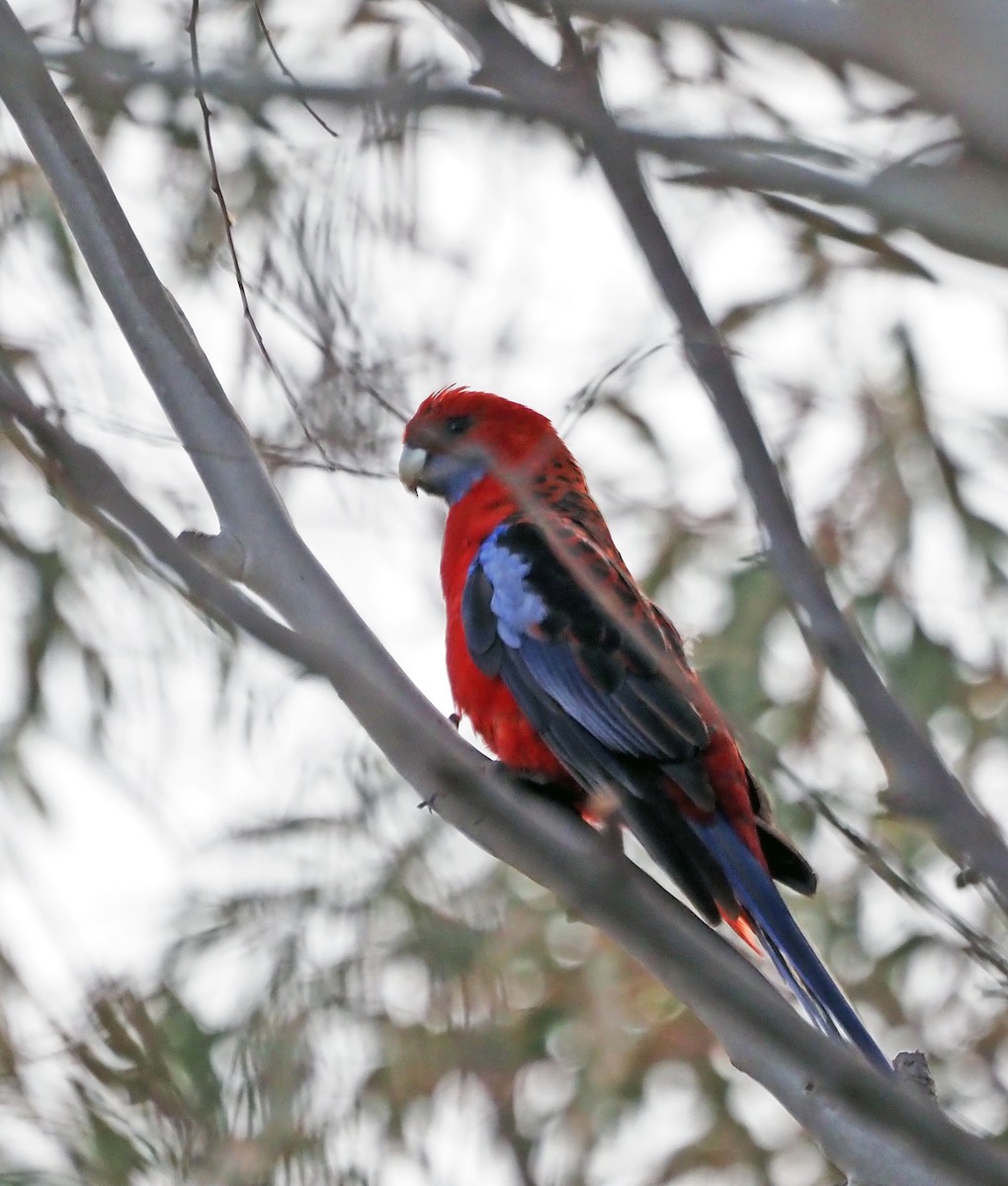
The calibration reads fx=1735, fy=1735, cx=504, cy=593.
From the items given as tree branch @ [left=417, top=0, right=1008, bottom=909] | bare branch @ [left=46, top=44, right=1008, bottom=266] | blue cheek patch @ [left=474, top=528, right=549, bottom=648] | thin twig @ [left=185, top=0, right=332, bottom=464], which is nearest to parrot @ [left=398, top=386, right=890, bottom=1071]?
blue cheek patch @ [left=474, top=528, right=549, bottom=648]

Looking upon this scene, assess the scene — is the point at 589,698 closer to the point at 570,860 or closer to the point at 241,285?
the point at 241,285

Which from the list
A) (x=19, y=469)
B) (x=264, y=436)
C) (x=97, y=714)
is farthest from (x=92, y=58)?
(x=97, y=714)

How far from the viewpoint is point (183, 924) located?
4.77 metres

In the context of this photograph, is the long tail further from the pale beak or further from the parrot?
the pale beak

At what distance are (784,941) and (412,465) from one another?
185 cm

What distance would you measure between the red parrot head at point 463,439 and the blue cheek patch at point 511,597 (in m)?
0.31

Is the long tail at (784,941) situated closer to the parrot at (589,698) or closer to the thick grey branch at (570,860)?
the parrot at (589,698)

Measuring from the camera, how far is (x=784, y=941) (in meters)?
3.15

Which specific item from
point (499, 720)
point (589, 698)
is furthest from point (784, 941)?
point (499, 720)

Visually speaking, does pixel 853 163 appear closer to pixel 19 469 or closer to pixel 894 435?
pixel 19 469

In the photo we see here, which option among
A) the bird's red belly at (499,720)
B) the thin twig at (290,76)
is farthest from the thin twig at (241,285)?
the bird's red belly at (499,720)

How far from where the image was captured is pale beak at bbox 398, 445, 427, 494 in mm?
4527

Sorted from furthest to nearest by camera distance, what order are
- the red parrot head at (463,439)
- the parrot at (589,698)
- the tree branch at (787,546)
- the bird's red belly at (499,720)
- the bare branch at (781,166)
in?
the red parrot head at (463,439), the bird's red belly at (499,720), the parrot at (589,698), the tree branch at (787,546), the bare branch at (781,166)

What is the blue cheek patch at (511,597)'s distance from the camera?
4.01 metres
